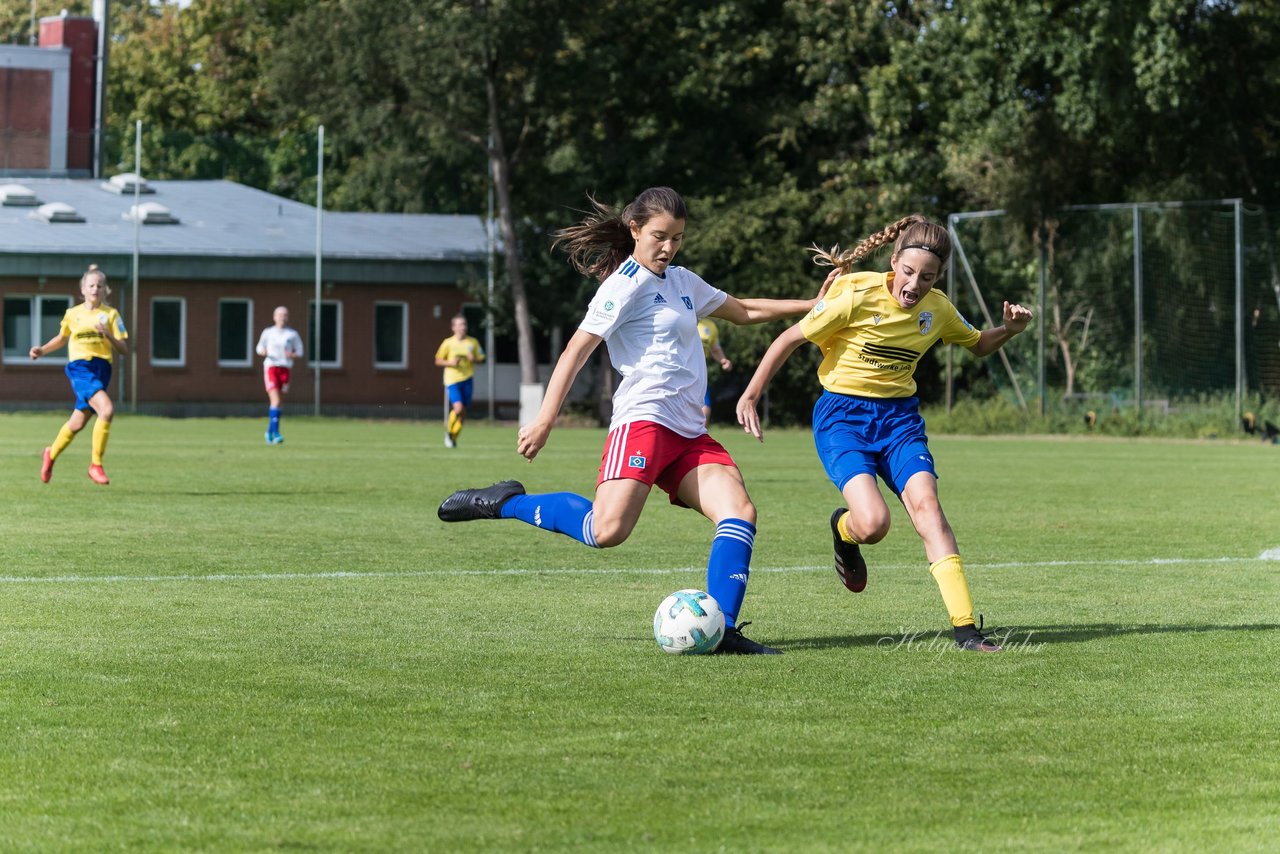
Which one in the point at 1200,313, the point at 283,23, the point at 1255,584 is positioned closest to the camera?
the point at 1255,584

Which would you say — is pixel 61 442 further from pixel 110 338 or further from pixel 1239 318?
pixel 1239 318

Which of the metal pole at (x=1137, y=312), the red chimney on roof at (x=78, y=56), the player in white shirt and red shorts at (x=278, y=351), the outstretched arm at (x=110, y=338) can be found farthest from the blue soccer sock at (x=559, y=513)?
the red chimney on roof at (x=78, y=56)

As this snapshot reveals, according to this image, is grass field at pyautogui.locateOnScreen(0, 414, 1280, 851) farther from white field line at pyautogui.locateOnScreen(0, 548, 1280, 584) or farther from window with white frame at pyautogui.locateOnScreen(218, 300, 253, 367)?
window with white frame at pyautogui.locateOnScreen(218, 300, 253, 367)

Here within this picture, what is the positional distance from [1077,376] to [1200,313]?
2803mm

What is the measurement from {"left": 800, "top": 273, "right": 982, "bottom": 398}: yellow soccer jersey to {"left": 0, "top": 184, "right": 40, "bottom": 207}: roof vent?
45.2 m

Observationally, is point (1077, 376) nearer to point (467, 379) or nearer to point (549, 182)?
point (467, 379)

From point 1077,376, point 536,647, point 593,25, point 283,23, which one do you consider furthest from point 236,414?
point 536,647

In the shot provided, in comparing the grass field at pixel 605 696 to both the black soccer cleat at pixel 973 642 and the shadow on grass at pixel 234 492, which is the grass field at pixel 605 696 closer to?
the black soccer cleat at pixel 973 642

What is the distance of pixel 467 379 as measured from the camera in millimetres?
29375

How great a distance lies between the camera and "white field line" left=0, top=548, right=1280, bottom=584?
9539mm

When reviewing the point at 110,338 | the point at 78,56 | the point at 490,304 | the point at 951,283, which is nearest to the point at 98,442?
the point at 110,338

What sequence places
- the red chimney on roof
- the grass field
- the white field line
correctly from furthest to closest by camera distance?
1. the red chimney on roof
2. the white field line
3. the grass field

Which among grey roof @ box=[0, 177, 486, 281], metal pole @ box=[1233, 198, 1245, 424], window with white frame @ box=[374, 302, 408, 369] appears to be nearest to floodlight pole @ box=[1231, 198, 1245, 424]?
metal pole @ box=[1233, 198, 1245, 424]

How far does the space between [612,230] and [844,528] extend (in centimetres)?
178
